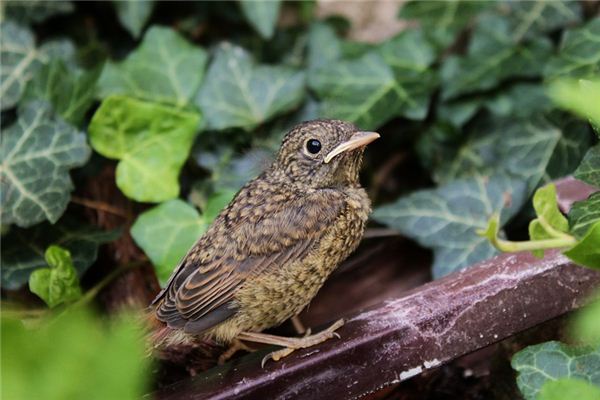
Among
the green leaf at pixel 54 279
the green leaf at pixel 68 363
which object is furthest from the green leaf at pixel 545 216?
the green leaf at pixel 54 279

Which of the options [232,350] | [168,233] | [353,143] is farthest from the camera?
[168,233]

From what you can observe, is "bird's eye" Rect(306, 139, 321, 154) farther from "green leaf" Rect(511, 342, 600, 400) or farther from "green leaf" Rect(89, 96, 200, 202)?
"green leaf" Rect(511, 342, 600, 400)

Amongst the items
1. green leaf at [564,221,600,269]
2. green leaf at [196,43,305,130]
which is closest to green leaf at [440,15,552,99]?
green leaf at [196,43,305,130]

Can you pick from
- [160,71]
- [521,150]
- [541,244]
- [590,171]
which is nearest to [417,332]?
[541,244]

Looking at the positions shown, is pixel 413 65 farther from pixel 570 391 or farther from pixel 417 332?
pixel 570 391

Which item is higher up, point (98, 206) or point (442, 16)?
point (442, 16)

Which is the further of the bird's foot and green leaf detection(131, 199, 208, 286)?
green leaf detection(131, 199, 208, 286)
